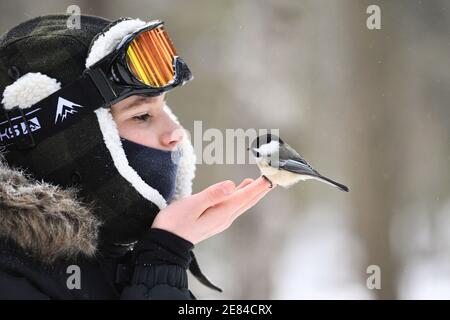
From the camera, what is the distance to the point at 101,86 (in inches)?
65.2

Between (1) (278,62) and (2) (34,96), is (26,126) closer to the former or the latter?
(2) (34,96)

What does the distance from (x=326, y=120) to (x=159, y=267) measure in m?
4.36

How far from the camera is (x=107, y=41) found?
1712mm

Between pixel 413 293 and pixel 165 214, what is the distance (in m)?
4.10

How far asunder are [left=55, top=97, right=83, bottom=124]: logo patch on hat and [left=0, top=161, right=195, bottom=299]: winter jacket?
19 centimetres

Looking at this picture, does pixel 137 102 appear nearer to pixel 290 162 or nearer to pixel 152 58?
pixel 152 58

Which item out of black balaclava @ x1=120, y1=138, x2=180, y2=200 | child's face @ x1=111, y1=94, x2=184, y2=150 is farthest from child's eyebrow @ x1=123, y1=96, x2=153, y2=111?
black balaclava @ x1=120, y1=138, x2=180, y2=200

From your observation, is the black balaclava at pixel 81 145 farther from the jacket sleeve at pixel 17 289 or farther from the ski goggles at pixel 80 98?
the jacket sleeve at pixel 17 289

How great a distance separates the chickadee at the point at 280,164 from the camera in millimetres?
1994

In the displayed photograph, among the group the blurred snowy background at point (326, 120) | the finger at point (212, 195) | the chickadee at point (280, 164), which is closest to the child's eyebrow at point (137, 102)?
the finger at point (212, 195)

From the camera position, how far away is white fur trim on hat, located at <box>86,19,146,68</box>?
1687 millimetres

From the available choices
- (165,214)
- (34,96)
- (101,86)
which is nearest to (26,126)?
(34,96)

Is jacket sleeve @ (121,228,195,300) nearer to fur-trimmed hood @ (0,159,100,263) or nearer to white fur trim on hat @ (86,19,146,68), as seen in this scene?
fur-trimmed hood @ (0,159,100,263)

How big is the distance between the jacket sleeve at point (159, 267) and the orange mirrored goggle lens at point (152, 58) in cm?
45
